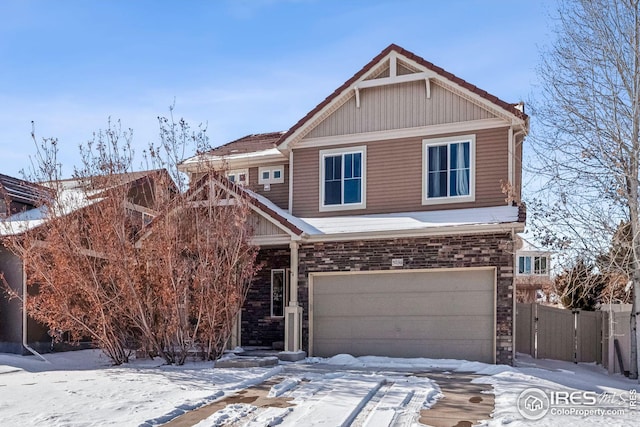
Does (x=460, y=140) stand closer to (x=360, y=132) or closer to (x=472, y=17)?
(x=360, y=132)

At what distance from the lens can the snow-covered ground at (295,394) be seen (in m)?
6.89

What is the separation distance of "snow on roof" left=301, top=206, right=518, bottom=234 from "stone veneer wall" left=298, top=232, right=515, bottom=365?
1.03ft

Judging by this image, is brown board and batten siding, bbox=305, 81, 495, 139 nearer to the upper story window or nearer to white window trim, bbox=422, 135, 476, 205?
white window trim, bbox=422, 135, 476, 205

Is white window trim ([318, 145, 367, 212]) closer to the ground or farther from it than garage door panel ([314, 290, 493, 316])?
farther from it

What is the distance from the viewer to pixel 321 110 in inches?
598

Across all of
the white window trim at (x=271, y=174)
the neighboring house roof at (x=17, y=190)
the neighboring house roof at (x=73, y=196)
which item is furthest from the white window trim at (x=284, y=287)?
the neighboring house roof at (x=17, y=190)

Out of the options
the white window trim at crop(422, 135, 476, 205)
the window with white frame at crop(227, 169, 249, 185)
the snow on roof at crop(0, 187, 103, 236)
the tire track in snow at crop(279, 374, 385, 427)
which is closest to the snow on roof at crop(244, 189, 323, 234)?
the window with white frame at crop(227, 169, 249, 185)

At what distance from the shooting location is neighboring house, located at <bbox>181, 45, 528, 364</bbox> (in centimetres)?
1273

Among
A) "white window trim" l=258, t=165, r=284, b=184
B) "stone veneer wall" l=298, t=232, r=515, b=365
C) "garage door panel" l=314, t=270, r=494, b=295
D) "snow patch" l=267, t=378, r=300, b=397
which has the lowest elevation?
"snow patch" l=267, t=378, r=300, b=397

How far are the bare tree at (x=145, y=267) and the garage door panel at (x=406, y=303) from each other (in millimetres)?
2231

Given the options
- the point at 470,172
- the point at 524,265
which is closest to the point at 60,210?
the point at 470,172

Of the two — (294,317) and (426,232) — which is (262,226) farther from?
(426,232)

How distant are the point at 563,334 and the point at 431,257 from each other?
15.6 feet

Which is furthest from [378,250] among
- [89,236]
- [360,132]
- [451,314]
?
[89,236]
